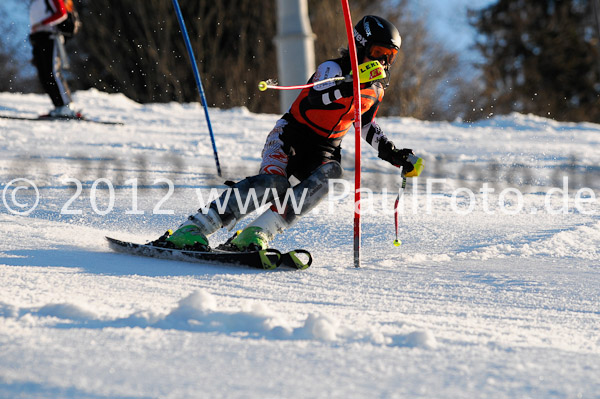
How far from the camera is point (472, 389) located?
1714 mm

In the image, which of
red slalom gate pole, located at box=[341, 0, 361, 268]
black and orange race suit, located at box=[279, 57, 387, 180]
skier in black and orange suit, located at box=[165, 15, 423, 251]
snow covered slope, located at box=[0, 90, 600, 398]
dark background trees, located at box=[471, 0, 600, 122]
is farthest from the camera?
dark background trees, located at box=[471, 0, 600, 122]

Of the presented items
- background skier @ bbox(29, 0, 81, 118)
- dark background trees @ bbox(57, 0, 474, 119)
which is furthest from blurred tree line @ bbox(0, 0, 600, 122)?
background skier @ bbox(29, 0, 81, 118)

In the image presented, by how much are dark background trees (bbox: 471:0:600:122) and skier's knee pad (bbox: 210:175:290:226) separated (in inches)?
905

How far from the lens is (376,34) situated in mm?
3525

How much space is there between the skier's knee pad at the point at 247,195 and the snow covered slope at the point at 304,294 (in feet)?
1.16

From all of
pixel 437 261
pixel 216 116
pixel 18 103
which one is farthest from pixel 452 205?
pixel 18 103

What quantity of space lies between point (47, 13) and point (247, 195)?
517cm

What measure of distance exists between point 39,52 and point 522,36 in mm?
20691

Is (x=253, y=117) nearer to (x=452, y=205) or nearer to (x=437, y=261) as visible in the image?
(x=452, y=205)

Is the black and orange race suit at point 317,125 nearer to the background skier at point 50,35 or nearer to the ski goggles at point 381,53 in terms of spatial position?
the ski goggles at point 381,53

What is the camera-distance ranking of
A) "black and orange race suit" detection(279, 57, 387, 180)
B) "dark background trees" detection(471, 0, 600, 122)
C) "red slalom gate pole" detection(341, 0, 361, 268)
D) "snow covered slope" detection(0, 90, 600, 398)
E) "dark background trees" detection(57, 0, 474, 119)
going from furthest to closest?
1. "dark background trees" detection(471, 0, 600, 122)
2. "dark background trees" detection(57, 0, 474, 119)
3. "black and orange race suit" detection(279, 57, 387, 180)
4. "red slalom gate pole" detection(341, 0, 361, 268)
5. "snow covered slope" detection(0, 90, 600, 398)

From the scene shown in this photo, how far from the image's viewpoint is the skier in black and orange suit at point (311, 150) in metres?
3.47

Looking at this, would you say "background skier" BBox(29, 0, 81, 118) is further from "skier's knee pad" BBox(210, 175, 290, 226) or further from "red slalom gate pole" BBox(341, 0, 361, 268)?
"red slalom gate pole" BBox(341, 0, 361, 268)

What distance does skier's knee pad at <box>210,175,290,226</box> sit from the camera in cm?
348
